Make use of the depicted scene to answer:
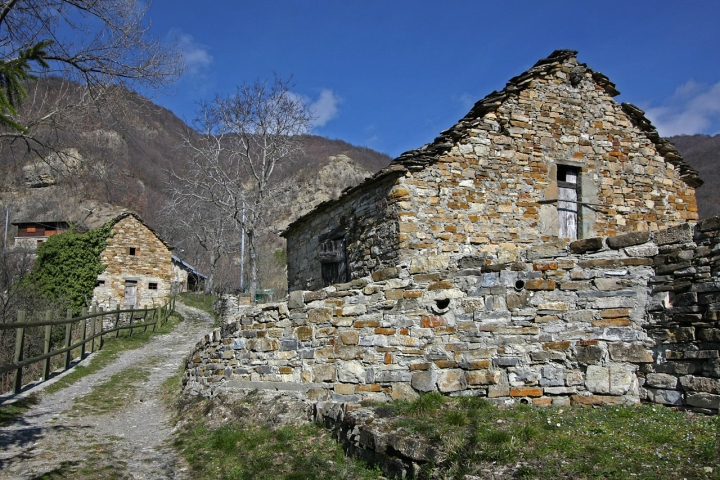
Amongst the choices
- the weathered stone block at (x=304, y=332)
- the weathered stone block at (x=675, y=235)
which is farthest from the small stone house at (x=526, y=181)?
the weathered stone block at (x=675, y=235)

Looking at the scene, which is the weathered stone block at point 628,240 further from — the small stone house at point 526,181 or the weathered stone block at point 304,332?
the small stone house at point 526,181

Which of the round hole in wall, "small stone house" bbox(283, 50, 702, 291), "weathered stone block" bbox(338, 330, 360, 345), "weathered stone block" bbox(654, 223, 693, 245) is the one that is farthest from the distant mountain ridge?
"weathered stone block" bbox(338, 330, 360, 345)

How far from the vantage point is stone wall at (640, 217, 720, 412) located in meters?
4.60

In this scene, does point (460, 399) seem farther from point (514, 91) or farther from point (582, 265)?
point (514, 91)

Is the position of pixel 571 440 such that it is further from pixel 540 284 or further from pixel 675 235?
pixel 675 235

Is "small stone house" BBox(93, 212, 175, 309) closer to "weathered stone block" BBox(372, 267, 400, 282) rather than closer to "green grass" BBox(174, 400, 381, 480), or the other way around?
"green grass" BBox(174, 400, 381, 480)

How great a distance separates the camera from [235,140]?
23.8 m

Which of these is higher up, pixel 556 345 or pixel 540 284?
pixel 540 284

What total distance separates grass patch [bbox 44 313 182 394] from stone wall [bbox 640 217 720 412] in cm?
939

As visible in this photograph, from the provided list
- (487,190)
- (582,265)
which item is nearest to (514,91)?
(487,190)

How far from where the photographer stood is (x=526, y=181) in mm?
10266

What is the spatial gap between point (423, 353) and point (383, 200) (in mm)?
4622

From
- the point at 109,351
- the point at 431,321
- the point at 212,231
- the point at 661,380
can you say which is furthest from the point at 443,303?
the point at 212,231

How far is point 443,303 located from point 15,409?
641cm
